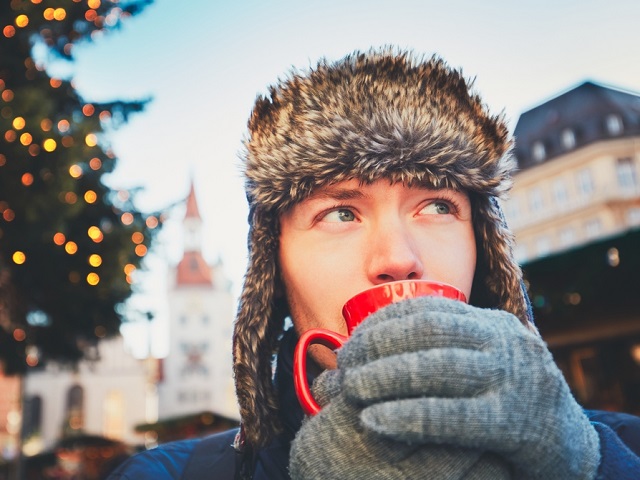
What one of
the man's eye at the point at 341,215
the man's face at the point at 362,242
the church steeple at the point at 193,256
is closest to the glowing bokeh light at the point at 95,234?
the man's face at the point at 362,242

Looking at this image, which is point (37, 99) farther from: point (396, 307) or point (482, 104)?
point (396, 307)

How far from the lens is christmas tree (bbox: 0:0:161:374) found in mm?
5297

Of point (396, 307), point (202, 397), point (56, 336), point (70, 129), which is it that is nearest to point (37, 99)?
point (70, 129)

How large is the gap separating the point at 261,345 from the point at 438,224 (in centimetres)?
58

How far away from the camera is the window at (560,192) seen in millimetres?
30359

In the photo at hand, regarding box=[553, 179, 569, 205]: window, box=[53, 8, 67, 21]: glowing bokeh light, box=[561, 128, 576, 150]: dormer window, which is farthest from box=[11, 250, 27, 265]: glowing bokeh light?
box=[561, 128, 576, 150]: dormer window

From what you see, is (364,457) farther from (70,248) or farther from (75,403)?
(75,403)

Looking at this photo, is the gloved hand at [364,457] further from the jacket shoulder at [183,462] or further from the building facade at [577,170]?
the building facade at [577,170]

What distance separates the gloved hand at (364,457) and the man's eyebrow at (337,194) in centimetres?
55

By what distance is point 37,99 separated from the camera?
16.4 ft

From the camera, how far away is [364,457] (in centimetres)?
84

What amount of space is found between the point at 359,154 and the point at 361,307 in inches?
18.1

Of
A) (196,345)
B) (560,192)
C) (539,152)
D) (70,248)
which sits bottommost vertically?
(196,345)

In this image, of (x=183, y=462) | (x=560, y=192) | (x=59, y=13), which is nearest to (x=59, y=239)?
(x=59, y=13)
